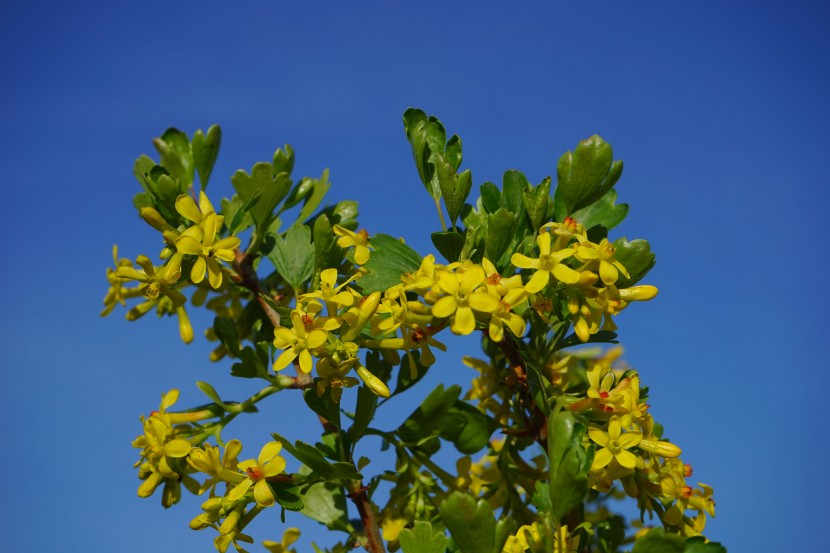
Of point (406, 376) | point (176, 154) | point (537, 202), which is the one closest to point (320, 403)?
point (406, 376)

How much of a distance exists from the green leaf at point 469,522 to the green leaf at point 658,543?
0.28 m

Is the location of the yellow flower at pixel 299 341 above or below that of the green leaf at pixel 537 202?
below

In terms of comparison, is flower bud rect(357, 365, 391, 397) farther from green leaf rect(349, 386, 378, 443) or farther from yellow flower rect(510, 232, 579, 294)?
yellow flower rect(510, 232, 579, 294)

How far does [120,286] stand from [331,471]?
999 mm

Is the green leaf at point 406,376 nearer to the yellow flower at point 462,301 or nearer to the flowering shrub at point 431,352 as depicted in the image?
the flowering shrub at point 431,352

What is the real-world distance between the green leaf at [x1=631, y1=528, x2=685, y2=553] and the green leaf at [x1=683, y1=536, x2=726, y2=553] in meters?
0.10

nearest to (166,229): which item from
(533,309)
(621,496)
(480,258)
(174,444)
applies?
(174,444)

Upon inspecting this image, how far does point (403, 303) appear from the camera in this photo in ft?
4.92

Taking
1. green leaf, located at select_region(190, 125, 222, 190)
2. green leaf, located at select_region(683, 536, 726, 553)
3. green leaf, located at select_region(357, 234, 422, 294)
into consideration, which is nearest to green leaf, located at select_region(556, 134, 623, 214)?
green leaf, located at select_region(357, 234, 422, 294)

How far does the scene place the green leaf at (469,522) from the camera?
4.56ft

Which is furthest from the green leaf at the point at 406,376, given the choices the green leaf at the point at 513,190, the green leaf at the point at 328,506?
the green leaf at the point at 513,190

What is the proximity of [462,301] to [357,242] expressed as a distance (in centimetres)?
44

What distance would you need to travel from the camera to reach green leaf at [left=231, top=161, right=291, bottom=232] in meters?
1.92

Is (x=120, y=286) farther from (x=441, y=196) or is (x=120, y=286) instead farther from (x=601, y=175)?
(x=601, y=175)
